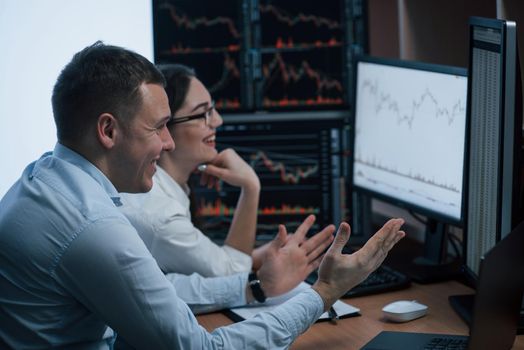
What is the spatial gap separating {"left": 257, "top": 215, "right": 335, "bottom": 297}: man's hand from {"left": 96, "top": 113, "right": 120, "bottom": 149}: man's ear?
1.78ft

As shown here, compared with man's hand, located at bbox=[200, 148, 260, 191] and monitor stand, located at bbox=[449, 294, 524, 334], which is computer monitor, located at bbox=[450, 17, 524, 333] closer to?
monitor stand, located at bbox=[449, 294, 524, 334]

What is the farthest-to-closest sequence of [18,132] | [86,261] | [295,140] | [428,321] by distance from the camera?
[18,132] < [295,140] < [428,321] < [86,261]

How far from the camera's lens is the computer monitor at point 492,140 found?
161 cm

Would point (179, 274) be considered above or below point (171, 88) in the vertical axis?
below

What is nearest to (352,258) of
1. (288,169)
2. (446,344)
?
(446,344)

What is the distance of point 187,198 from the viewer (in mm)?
2275

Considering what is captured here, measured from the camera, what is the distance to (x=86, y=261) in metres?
1.41

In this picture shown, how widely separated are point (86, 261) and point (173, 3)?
4.44ft

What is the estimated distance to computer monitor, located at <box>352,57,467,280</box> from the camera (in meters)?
2.04

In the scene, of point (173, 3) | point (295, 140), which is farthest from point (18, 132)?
point (295, 140)

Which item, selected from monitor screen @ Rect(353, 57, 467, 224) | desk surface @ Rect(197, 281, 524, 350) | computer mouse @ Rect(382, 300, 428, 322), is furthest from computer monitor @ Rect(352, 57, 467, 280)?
computer mouse @ Rect(382, 300, 428, 322)

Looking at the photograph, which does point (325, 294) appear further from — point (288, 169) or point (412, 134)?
point (288, 169)

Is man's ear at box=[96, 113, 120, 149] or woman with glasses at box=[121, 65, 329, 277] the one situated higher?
man's ear at box=[96, 113, 120, 149]

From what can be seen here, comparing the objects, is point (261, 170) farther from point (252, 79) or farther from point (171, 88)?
point (171, 88)
